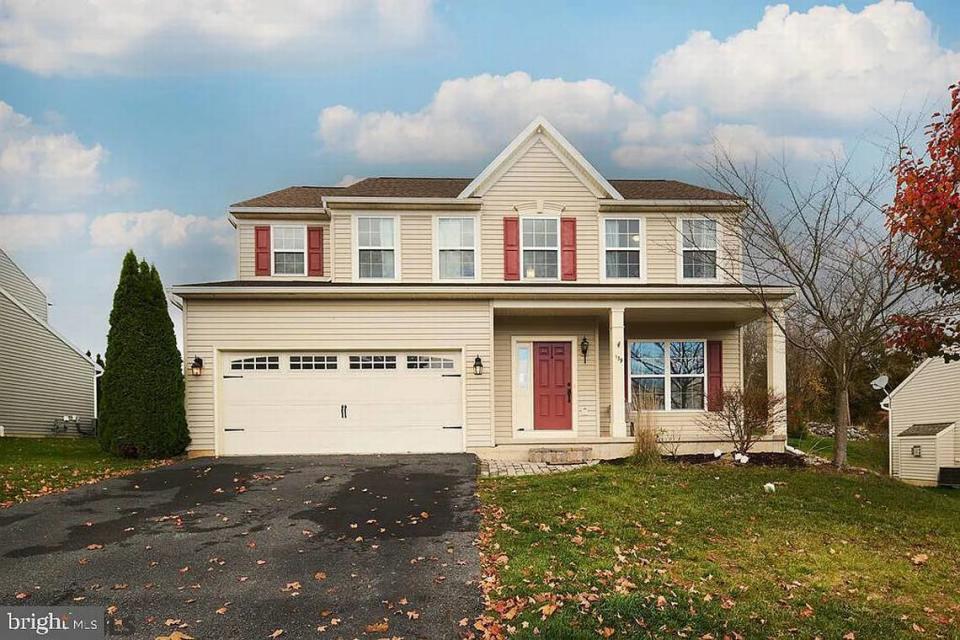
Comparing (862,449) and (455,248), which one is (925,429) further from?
(455,248)

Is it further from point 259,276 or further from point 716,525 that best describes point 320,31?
point 716,525

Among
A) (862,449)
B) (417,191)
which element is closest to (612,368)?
(417,191)

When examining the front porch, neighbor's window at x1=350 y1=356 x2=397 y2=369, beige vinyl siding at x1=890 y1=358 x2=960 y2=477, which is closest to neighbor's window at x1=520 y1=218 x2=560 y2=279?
the front porch

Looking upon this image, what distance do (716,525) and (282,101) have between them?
16.0 meters

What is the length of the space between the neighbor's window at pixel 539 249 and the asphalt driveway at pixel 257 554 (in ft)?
18.8

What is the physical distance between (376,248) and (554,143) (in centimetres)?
485

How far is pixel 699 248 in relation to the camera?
14555 millimetres

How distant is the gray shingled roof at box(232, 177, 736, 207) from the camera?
14.8m

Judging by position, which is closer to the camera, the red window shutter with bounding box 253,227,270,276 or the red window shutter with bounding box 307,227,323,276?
the red window shutter with bounding box 253,227,270,276

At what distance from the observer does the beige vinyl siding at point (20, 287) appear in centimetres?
2240

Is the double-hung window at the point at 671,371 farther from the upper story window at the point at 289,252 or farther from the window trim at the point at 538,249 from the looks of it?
the upper story window at the point at 289,252

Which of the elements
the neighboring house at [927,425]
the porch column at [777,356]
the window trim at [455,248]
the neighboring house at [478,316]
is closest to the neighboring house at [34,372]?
the neighboring house at [478,316]

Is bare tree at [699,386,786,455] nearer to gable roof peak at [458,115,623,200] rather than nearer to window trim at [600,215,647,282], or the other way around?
window trim at [600,215,647,282]

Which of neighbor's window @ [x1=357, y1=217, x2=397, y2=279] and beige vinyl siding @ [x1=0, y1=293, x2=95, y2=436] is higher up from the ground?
neighbor's window @ [x1=357, y1=217, x2=397, y2=279]
